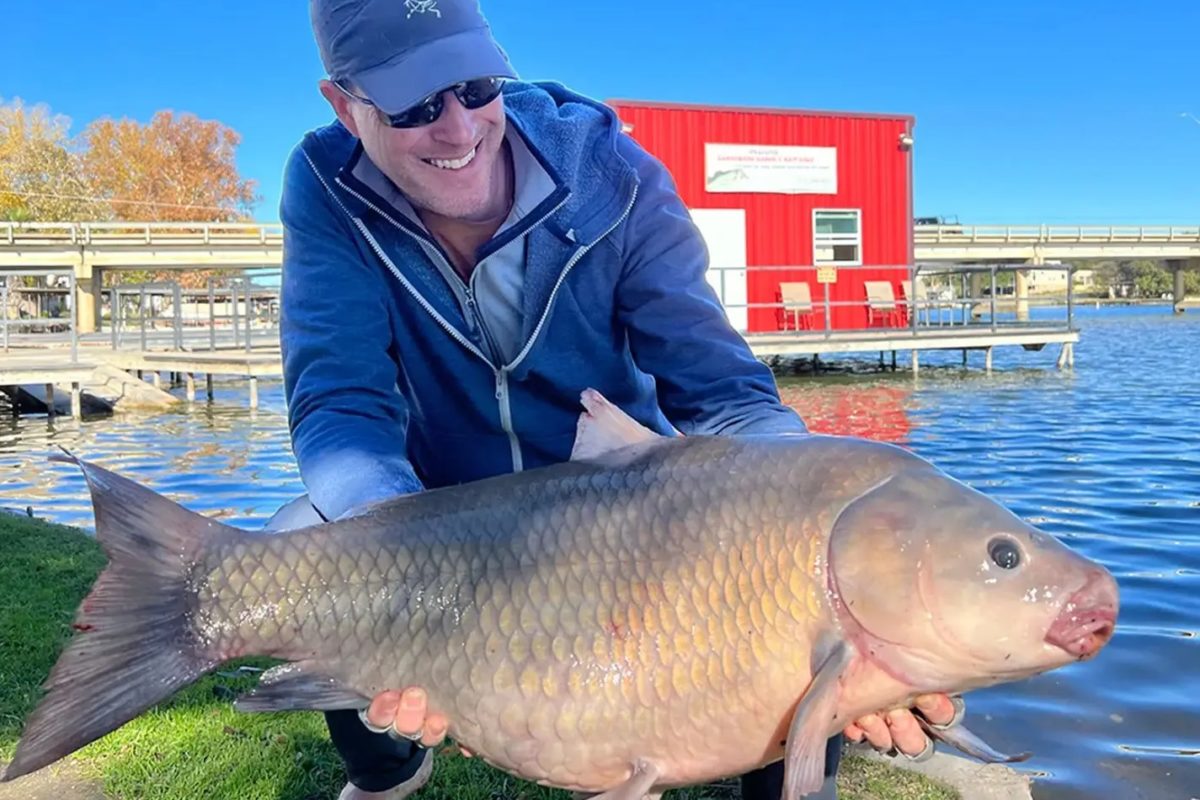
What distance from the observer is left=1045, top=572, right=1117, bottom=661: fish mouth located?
66.3 inches

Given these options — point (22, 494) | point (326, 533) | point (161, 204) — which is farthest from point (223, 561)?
point (161, 204)

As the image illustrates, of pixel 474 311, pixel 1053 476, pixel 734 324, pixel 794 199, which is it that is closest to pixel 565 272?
pixel 474 311

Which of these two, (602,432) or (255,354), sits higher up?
(255,354)

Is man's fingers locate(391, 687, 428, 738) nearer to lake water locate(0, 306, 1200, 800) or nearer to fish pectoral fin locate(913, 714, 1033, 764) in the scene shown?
fish pectoral fin locate(913, 714, 1033, 764)

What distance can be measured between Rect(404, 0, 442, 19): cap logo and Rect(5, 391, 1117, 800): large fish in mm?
969

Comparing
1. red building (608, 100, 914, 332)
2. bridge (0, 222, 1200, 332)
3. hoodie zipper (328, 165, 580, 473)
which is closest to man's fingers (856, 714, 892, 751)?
hoodie zipper (328, 165, 580, 473)

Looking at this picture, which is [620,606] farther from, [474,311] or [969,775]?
[969,775]

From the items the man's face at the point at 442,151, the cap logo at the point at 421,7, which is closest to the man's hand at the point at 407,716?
the man's face at the point at 442,151

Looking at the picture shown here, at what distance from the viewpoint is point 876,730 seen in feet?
6.24

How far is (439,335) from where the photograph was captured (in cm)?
270

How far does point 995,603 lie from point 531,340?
50.8 inches

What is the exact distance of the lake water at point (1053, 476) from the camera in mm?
4219

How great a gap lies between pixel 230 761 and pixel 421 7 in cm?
223

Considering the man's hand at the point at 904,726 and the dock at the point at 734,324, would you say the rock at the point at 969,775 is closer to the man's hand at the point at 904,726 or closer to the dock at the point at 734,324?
the man's hand at the point at 904,726
